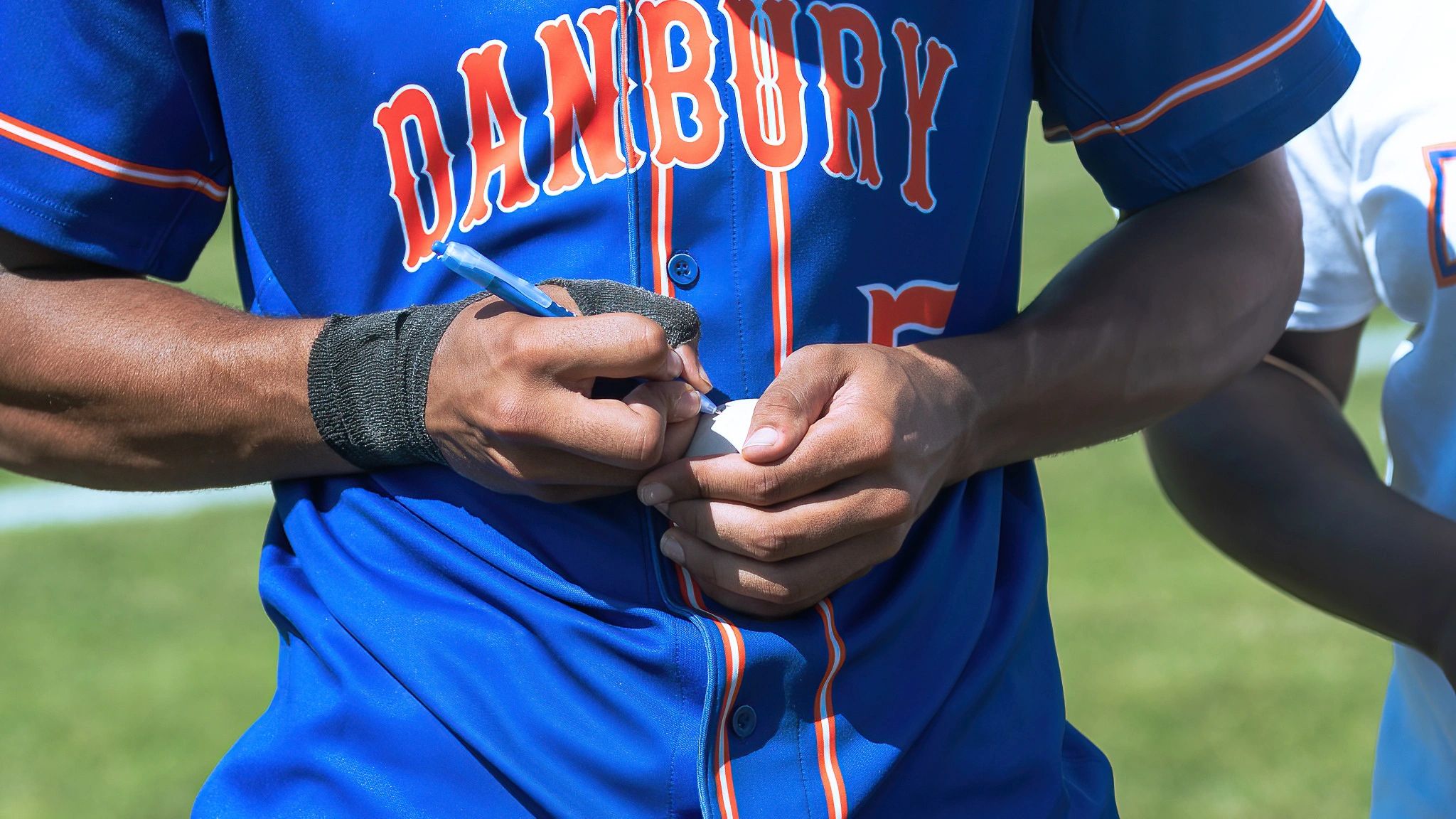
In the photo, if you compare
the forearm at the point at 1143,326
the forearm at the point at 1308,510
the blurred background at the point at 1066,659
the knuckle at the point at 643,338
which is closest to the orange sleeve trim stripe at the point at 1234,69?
the forearm at the point at 1143,326

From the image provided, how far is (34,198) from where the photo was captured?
4.63 feet

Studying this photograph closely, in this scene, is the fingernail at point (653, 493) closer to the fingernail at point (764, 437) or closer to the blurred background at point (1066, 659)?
the fingernail at point (764, 437)

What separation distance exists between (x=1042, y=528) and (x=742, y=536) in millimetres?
539

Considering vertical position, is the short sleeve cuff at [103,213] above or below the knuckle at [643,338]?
above

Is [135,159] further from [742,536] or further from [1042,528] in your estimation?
[1042,528]

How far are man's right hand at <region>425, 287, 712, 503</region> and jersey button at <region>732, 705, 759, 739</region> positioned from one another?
0.25 meters

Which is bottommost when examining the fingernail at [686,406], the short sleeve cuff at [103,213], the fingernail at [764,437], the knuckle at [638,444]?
the fingernail at [764,437]

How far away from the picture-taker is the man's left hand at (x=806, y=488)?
4.27 ft

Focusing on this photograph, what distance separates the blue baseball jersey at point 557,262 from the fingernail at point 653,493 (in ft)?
0.31

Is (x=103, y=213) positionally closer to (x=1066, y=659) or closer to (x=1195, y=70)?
(x=1195, y=70)

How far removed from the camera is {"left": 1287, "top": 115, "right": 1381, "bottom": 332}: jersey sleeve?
A: 200cm

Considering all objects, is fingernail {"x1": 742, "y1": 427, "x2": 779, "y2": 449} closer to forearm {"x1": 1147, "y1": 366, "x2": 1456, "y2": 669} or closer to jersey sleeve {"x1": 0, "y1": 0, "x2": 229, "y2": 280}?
jersey sleeve {"x1": 0, "y1": 0, "x2": 229, "y2": 280}

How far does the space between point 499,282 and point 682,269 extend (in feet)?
0.73

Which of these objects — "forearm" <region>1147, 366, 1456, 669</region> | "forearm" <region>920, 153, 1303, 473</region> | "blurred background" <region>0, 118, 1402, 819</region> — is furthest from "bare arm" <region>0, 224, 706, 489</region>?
"blurred background" <region>0, 118, 1402, 819</region>
